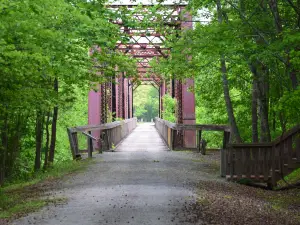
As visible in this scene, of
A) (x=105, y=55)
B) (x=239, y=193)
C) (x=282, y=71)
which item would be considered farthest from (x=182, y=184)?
(x=105, y=55)

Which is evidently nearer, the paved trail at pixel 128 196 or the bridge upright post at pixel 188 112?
the paved trail at pixel 128 196

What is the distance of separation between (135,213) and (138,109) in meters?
108

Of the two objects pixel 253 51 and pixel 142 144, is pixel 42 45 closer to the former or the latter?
pixel 253 51

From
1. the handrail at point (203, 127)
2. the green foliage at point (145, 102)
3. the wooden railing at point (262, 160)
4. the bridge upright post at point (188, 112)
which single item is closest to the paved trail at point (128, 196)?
the wooden railing at point (262, 160)

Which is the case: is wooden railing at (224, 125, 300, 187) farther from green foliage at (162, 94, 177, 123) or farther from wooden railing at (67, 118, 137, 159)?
green foliage at (162, 94, 177, 123)

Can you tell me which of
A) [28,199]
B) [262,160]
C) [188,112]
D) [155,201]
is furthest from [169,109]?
[155,201]

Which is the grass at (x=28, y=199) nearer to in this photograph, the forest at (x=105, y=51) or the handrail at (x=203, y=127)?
the forest at (x=105, y=51)

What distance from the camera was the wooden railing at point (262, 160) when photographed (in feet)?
41.8

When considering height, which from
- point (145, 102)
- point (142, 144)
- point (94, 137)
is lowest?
point (142, 144)

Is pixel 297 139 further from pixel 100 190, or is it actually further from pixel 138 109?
pixel 138 109

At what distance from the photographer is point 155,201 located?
872 centimetres

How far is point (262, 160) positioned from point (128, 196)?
4944 mm

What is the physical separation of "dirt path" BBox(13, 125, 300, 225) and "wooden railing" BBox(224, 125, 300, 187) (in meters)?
0.58

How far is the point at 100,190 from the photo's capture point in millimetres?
10219
